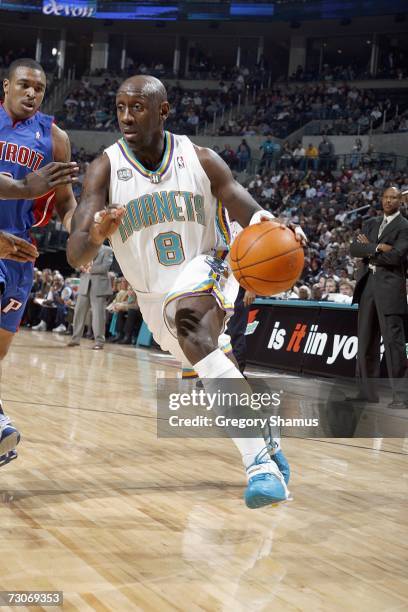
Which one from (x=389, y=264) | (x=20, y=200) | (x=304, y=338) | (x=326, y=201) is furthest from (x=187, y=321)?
(x=326, y=201)

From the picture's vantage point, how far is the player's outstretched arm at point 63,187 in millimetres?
3957

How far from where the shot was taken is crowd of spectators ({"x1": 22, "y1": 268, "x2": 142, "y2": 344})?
1346 cm

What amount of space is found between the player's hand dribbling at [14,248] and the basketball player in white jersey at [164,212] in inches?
8.1

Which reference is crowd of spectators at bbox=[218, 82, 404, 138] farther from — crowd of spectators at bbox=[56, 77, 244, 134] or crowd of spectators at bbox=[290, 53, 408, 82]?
crowd of spectators at bbox=[56, 77, 244, 134]

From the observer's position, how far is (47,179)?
321 cm

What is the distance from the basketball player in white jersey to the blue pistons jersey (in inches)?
19.2

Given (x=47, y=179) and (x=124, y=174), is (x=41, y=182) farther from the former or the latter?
(x=124, y=174)

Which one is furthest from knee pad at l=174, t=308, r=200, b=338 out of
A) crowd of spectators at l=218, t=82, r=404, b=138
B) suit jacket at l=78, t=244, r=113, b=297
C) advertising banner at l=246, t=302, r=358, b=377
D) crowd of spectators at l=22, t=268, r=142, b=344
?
crowd of spectators at l=218, t=82, r=404, b=138

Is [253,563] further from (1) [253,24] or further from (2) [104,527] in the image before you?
(1) [253,24]

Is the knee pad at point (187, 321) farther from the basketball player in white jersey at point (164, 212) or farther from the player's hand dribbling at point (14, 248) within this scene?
the player's hand dribbling at point (14, 248)

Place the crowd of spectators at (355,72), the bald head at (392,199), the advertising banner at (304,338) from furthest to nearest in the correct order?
1. the crowd of spectators at (355,72)
2. the advertising banner at (304,338)
3. the bald head at (392,199)

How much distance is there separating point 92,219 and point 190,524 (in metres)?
1.42

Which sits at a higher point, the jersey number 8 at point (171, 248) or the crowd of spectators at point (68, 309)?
the jersey number 8 at point (171, 248)

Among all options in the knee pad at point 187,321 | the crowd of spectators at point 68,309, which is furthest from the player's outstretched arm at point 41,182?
the crowd of spectators at point 68,309
